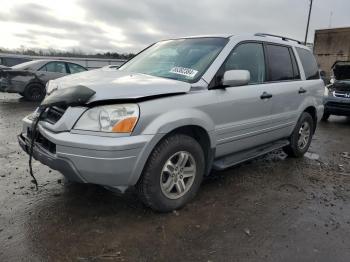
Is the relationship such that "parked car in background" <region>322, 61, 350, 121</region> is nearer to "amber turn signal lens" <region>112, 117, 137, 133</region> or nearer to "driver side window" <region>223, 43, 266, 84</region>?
"driver side window" <region>223, 43, 266, 84</region>

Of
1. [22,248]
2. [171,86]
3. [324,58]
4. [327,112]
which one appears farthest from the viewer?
[324,58]

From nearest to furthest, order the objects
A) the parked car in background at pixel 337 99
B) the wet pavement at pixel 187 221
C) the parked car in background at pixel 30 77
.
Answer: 1. the wet pavement at pixel 187 221
2. the parked car in background at pixel 337 99
3. the parked car in background at pixel 30 77

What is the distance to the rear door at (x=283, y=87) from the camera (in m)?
4.72

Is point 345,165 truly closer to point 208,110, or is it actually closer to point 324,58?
point 208,110

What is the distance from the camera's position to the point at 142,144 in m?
3.02

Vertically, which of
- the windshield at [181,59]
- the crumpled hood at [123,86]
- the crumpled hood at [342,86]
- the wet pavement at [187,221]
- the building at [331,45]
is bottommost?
the wet pavement at [187,221]

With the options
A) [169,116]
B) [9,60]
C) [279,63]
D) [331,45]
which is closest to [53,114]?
[169,116]

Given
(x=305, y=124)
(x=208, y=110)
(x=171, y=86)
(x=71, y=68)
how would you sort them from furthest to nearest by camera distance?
(x=71, y=68)
(x=305, y=124)
(x=208, y=110)
(x=171, y=86)

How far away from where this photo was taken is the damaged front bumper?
2.90 metres

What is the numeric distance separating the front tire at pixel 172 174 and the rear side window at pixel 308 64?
293 cm

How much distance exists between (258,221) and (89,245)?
63.3 inches

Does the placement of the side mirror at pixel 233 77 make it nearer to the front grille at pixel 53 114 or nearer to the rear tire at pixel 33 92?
the front grille at pixel 53 114

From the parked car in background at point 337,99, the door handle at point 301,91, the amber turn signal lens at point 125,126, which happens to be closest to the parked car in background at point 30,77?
the parked car in background at point 337,99

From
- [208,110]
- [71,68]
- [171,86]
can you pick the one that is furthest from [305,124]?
[71,68]
